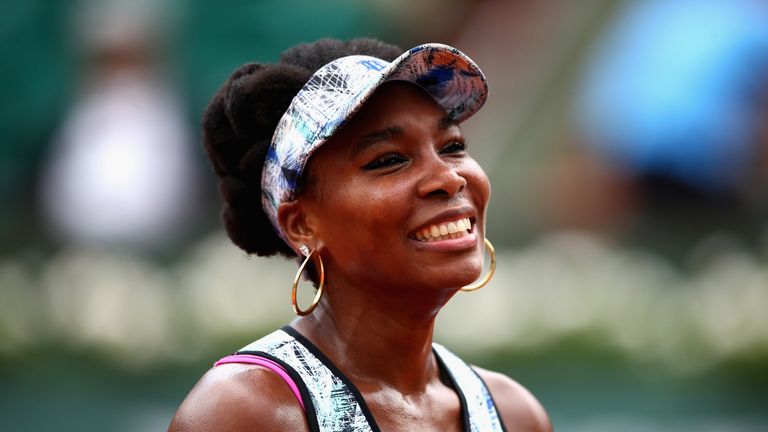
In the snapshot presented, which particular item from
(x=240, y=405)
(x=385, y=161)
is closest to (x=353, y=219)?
(x=385, y=161)

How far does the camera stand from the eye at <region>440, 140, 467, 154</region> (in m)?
2.99

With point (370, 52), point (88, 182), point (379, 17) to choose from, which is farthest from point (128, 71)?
point (370, 52)

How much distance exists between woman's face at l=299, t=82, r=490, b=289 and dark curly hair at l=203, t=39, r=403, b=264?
195 millimetres

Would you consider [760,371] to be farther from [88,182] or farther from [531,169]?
[88,182]

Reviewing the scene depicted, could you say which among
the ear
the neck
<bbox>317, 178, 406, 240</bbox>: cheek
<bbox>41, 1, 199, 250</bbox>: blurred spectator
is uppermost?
<bbox>317, 178, 406, 240</bbox>: cheek

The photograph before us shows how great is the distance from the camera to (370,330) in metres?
2.98

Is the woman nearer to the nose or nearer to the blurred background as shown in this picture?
the nose

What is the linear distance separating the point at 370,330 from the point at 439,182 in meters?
0.42

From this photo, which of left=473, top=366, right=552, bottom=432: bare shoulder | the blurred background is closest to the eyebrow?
left=473, top=366, right=552, bottom=432: bare shoulder

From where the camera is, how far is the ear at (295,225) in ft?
9.71

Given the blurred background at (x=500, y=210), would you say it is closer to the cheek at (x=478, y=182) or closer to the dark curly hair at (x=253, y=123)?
the dark curly hair at (x=253, y=123)

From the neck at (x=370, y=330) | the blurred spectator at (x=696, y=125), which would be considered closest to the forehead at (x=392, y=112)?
the neck at (x=370, y=330)

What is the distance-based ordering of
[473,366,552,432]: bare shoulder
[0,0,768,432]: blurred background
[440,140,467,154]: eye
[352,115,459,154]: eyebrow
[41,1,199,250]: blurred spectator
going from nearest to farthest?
[352,115,459,154]: eyebrow
[440,140,467,154]: eye
[473,366,552,432]: bare shoulder
[0,0,768,432]: blurred background
[41,1,199,250]: blurred spectator

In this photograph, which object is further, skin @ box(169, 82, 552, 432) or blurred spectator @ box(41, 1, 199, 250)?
blurred spectator @ box(41, 1, 199, 250)
